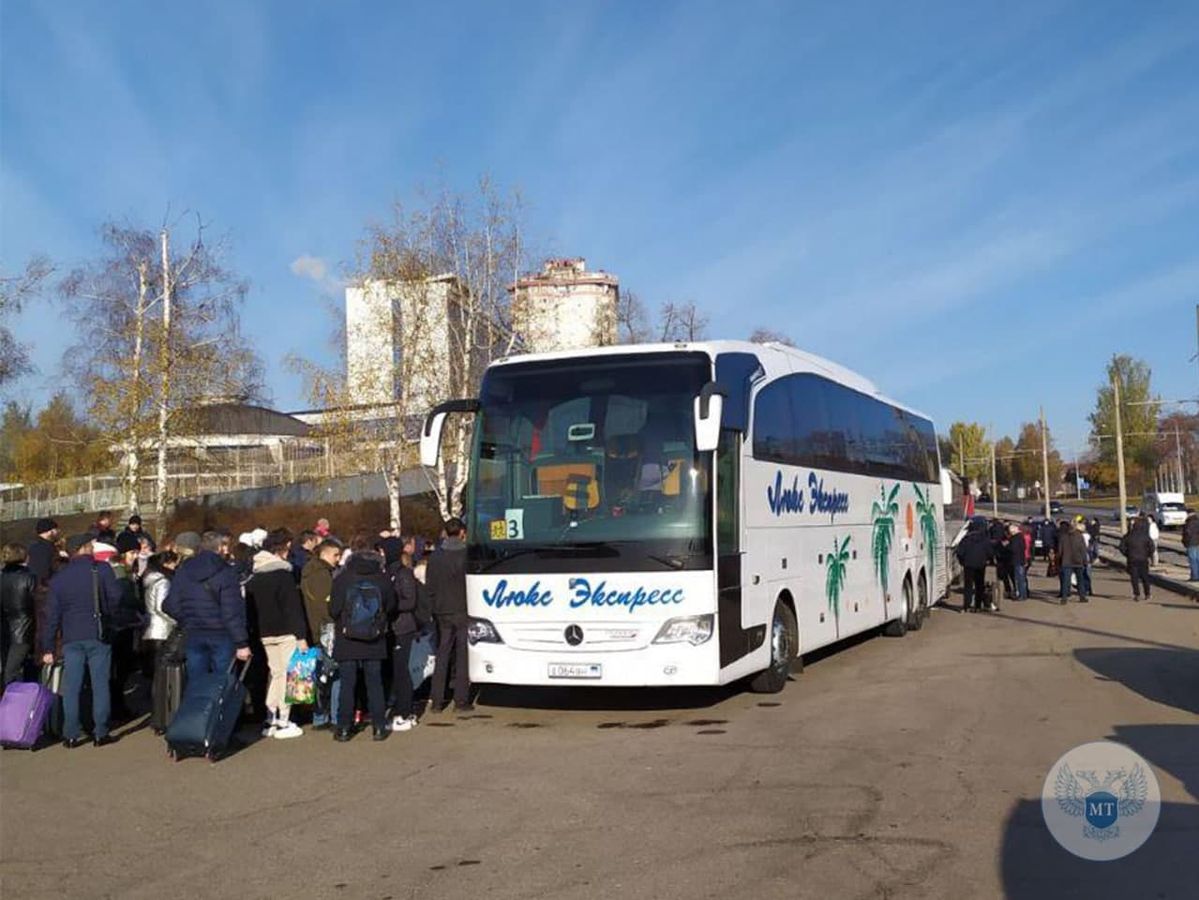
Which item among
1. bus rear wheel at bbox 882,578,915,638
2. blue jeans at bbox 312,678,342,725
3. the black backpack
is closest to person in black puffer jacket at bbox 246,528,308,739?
blue jeans at bbox 312,678,342,725

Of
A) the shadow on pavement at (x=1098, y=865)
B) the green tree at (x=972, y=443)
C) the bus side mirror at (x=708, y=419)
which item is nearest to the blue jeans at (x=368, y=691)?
the bus side mirror at (x=708, y=419)

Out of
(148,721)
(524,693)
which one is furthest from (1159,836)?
(148,721)

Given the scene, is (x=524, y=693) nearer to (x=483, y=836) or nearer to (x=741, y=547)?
(x=741, y=547)

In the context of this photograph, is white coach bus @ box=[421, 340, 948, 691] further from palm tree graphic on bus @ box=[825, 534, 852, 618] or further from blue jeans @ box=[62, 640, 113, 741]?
blue jeans @ box=[62, 640, 113, 741]

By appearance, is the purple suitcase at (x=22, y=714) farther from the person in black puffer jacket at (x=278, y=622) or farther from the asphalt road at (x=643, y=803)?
the person in black puffer jacket at (x=278, y=622)

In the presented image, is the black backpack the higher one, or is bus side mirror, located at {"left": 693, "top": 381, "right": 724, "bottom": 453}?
bus side mirror, located at {"left": 693, "top": 381, "right": 724, "bottom": 453}

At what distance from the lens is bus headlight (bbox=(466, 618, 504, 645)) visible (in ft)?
38.0

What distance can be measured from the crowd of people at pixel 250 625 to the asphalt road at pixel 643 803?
483 mm

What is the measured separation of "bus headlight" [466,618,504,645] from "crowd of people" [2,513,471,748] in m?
0.44

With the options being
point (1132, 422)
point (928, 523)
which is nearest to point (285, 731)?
point (928, 523)

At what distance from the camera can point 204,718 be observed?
9680 mm

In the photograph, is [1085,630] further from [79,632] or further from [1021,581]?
[79,632]

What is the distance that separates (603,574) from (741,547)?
157 cm

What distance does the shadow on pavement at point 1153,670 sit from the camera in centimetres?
1180
